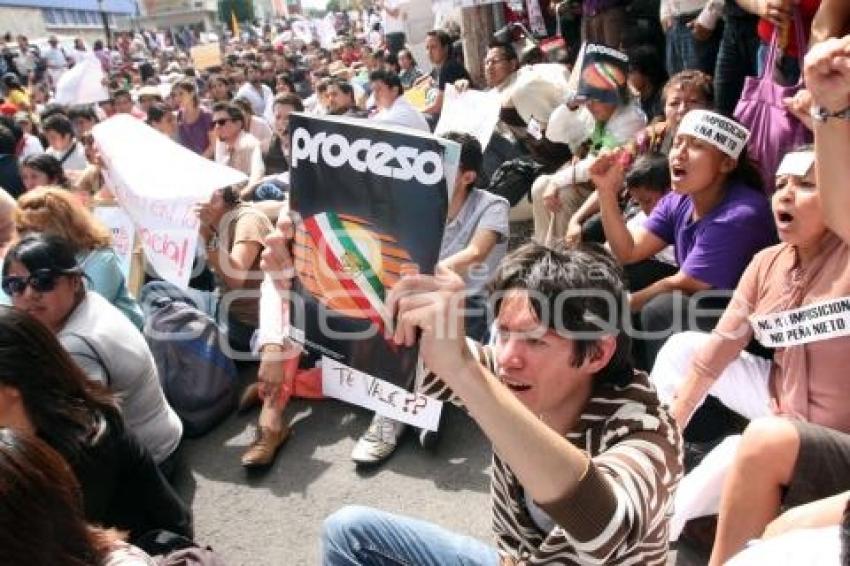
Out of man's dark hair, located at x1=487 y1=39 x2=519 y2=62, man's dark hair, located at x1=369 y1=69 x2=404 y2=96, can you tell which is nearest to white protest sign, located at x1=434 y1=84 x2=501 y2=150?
man's dark hair, located at x1=487 y1=39 x2=519 y2=62

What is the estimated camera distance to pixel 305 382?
3768 mm

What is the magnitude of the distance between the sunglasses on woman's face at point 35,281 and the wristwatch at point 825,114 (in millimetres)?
2394

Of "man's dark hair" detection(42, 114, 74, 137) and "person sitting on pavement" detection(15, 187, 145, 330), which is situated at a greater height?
"man's dark hair" detection(42, 114, 74, 137)

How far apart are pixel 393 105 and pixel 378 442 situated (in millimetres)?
4025

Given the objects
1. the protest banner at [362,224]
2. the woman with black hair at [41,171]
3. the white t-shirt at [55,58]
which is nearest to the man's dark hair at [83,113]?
the woman with black hair at [41,171]

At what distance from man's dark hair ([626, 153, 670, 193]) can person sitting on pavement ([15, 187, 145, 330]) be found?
92.9 inches

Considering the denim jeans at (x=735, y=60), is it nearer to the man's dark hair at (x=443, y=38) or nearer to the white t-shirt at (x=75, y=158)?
the man's dark hair at (x=443, y=38)

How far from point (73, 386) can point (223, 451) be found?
147cm

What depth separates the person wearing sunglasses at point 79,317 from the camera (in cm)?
264

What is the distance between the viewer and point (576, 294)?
1.52 m

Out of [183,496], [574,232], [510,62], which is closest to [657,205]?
[574,232]

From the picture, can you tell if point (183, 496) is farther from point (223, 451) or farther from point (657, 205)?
point (657, 205)

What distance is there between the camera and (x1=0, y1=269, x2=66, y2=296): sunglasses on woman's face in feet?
8.84

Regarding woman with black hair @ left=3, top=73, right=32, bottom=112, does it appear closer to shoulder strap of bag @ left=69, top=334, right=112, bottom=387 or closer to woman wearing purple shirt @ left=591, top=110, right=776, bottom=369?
shoulder strap of bag @ left=69, top=334, right=112, bottom=387
